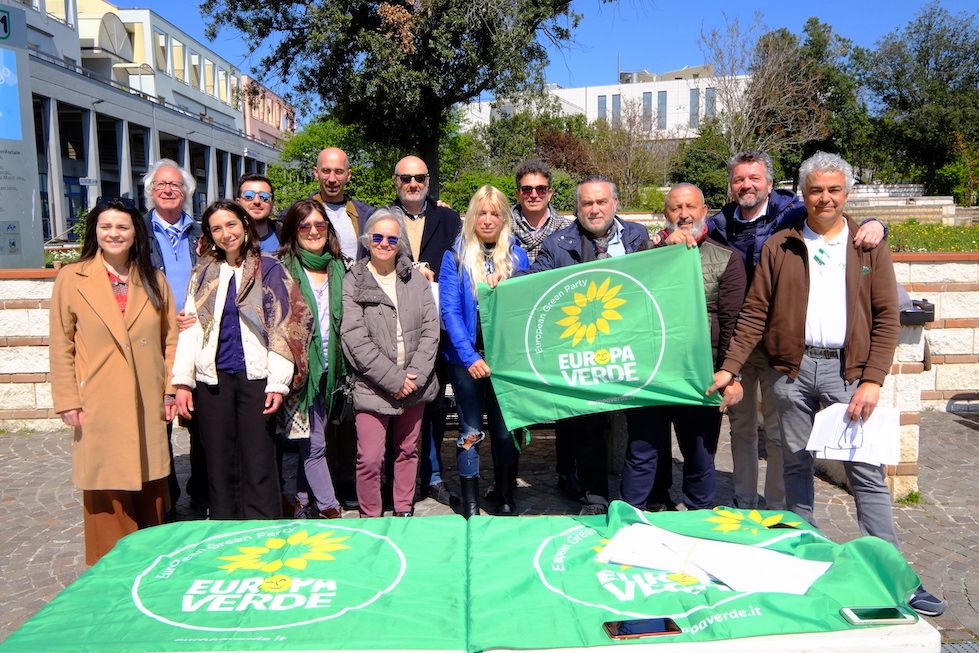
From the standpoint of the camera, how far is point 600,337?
15.5 feet

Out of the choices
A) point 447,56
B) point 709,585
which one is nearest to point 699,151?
point 447,56

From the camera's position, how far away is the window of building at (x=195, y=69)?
2665 inches

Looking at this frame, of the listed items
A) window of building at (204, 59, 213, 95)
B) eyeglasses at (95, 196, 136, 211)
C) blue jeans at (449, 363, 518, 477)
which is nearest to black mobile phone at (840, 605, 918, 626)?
blue jeans at (449, 363, 518, 477)

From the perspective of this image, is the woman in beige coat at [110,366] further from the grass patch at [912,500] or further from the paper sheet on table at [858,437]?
the grass patch at [912,500]

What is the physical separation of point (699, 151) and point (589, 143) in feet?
23.4

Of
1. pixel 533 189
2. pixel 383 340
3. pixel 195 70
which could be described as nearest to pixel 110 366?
pixel 383 340

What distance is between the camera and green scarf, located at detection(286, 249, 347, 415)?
190 inches

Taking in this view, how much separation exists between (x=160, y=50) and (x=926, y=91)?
183 feet

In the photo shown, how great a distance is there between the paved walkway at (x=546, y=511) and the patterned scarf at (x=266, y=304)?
1661 millimetres

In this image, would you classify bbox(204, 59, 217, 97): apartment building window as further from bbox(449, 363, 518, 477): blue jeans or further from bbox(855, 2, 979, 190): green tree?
bbox(449, 363, 518, 477): blue jeans

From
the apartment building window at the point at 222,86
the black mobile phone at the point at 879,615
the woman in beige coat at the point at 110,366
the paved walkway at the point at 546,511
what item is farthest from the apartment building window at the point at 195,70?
the black mobile phone at the point at 879,615

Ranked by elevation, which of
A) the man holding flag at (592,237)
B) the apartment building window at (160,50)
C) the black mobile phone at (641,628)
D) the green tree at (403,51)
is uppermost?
the apartment building window at (160,50)

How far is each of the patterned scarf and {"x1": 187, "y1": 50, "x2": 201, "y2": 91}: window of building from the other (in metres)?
70.6

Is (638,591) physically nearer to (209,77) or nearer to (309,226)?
(309,226)
